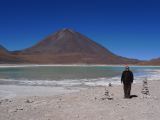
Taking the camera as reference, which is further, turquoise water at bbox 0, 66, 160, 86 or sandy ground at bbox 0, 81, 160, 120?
turquoise water at bbox 0, 66, 160, 86

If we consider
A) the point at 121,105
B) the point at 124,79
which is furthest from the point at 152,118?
the point at 124,79

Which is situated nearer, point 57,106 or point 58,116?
point 58,116

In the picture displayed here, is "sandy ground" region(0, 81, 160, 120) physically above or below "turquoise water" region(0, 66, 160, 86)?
below

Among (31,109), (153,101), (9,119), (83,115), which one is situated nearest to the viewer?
(9,119)

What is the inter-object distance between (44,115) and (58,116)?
18.1 inches

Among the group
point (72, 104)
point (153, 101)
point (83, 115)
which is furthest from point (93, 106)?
point (153, 101)

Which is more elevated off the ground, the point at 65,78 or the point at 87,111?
the point at 65,78

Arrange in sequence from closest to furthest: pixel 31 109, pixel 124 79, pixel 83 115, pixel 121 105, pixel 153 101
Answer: pixel 83 115, pixel 31 109, pixel 121 105, pixel 153 101, pixel 124 79

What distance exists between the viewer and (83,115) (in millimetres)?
10023

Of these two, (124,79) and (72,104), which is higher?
(124,79)

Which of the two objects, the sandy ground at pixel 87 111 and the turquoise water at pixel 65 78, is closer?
the sandy ground at pixel 87 111

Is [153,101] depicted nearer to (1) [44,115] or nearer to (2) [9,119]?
(1) [44,115]

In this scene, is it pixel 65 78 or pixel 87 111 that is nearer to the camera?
pixel 87 111

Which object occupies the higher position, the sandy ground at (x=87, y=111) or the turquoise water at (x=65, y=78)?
the turquoise water at (x=65, y=78)
